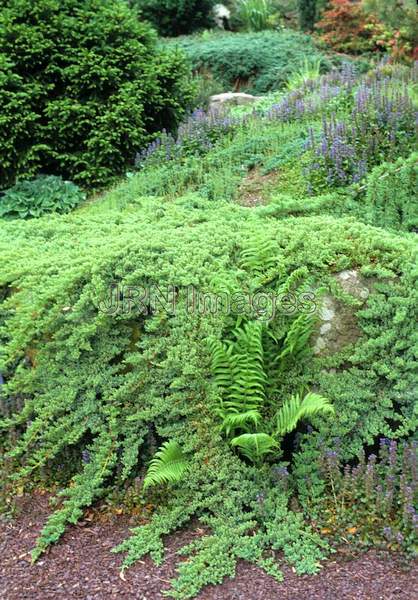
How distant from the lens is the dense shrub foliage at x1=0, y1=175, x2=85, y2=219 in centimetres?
661

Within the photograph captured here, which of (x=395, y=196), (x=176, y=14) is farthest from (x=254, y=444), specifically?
(x=176, y=14)

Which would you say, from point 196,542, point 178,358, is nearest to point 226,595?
point 196,542

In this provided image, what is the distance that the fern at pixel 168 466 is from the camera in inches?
133

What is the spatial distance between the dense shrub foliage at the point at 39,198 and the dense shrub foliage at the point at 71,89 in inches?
8.0

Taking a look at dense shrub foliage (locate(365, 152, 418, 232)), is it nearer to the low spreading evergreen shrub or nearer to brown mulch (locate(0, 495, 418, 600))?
the low spreading evergreen shrub

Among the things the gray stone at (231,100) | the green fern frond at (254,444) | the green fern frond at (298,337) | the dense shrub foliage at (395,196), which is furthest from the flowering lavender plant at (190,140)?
the green fern frond at (254,444)

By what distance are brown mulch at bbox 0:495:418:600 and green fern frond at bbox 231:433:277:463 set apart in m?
0.45

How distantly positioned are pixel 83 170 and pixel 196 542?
4.75 meters

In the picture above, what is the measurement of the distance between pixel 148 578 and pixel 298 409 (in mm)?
1027

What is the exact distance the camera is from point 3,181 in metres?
7.16

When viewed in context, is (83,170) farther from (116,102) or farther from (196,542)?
(196,542)

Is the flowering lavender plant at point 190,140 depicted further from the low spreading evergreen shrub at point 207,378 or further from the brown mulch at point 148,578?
the brown mulch at point 148,578

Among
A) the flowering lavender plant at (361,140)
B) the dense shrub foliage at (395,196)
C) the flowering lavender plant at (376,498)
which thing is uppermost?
the flowering lavender plant at (361,140)

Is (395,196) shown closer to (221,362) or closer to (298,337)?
(298,337)
